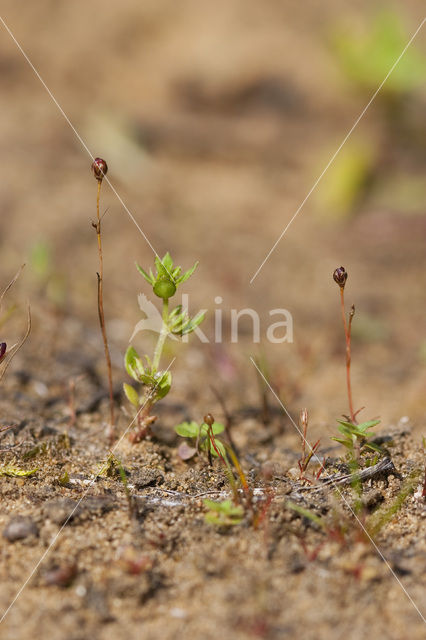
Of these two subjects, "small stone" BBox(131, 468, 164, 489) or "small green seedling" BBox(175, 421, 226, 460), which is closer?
"small stone" BBox(131, 468, 164, 489)

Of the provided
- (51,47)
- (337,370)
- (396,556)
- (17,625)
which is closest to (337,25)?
(51,47)

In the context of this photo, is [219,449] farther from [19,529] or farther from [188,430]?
[19,529]

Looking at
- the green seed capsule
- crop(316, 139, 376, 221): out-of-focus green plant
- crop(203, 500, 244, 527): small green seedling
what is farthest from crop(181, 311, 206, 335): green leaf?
crop(316, 139, 376, 221): out-of-focus green plant

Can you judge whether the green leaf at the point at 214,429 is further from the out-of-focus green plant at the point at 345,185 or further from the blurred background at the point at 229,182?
the out-of-focus green plant at the point at 345,185

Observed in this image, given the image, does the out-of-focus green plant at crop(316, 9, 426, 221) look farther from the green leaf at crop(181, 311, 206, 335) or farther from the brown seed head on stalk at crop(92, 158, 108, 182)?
the brown seed head on stalk at crop(92, 158, 108, 182)

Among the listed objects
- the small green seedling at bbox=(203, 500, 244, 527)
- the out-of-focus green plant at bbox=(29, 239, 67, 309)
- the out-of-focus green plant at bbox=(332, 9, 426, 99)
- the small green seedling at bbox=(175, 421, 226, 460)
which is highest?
the out-of-focus green plant at bbox=(332, 9, 426, 99)

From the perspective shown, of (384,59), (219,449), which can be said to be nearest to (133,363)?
(219,449)
